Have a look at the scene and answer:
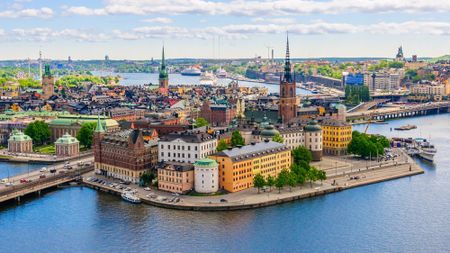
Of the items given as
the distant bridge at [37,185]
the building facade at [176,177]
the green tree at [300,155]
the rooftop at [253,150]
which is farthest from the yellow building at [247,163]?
the distant bridge at [37,185]

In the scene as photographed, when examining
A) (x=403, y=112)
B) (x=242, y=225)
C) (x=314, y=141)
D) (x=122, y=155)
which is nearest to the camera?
(x=242, y=225)

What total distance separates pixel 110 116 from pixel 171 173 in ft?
143

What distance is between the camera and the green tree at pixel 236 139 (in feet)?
206

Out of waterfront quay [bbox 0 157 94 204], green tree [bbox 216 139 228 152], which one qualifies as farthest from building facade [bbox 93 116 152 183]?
green tree [bbox 216 139 228 152]

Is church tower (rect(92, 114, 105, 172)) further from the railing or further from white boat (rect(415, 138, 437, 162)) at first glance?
white boat (rect(415, 138, 437, 162))

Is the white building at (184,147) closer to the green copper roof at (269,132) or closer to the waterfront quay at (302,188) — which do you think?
the waterfront quay at (302,188)

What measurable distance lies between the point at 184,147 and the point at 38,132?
3081 centimetres

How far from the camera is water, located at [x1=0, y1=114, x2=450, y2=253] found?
134ft

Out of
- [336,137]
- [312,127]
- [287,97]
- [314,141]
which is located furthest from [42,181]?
[287,97]

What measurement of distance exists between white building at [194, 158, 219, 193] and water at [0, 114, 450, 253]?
4.60 metres

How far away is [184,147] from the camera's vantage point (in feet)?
187

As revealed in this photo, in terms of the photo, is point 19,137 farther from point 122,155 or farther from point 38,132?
point 122,155

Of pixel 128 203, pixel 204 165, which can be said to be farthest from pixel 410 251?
pixel 128 203

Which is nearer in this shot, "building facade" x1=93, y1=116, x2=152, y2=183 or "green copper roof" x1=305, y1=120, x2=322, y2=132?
"building facade" x1=93, y1=116, x2=152, y2=183
